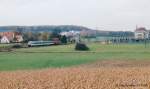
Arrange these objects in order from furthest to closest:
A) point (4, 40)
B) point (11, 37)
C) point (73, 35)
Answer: point (73, 35) < point (11, 37) < point (4, 40)

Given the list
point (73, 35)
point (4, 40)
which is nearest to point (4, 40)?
point (4, 40)

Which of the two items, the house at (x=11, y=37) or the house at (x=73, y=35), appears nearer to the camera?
the house at (x=11, y=37)

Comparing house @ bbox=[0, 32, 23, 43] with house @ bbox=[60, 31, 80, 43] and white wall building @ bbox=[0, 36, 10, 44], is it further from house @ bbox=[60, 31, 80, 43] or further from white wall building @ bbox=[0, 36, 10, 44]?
house @ bbox=[60, 31, 80, 43]

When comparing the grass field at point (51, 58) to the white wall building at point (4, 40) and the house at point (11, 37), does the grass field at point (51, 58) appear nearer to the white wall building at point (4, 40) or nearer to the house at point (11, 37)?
the white wall building at point (4, 40)

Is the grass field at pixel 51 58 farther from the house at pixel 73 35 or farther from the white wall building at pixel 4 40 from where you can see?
the house at pixel 73 35

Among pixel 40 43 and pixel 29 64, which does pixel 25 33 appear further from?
pixel 29 64

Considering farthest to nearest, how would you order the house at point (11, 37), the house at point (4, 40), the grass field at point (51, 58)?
the house at point (11, 37)
the house at point (4, 40)
the grass field at point (51, 58)

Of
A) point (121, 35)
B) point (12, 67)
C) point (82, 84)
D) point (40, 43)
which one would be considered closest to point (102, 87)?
point (82, 84)

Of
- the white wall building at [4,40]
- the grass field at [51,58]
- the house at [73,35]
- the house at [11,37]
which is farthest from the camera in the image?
the house at [73,35]

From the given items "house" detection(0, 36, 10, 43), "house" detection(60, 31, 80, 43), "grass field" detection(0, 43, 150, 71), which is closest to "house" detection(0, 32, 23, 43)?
"house" detection(0, 36, 10, 43)

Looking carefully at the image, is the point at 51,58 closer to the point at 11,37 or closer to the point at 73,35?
the point at 11,37

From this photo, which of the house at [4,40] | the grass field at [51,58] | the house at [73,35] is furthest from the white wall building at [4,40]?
the grass field at [51,58]

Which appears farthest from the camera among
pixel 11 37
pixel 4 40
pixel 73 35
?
pixel 73 35

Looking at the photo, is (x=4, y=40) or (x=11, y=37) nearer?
(x=4, y=40)
